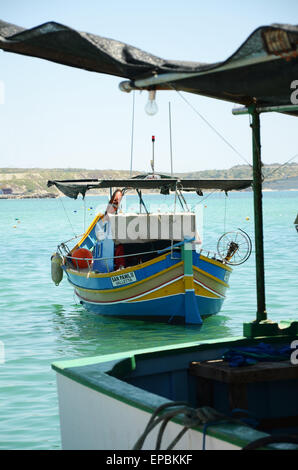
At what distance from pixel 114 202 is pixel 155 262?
2499 millimetres

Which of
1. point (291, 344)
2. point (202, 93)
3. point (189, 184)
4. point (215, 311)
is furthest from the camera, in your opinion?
point (215, 311)

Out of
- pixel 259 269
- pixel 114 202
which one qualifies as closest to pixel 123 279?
pixel 114 202

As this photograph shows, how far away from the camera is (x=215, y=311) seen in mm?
17906

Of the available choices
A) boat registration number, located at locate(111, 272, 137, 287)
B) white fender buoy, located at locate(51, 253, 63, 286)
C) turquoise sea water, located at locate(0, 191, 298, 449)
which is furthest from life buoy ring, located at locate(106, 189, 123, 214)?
white fender buoy, located at locate(51, 253, 63, 286)

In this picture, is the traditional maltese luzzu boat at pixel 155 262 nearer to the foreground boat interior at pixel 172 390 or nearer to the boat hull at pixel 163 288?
the boat hull at pixel 163 288

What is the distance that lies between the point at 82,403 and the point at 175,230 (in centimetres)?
1178

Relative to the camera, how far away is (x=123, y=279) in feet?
54.7

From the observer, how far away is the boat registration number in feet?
54.1

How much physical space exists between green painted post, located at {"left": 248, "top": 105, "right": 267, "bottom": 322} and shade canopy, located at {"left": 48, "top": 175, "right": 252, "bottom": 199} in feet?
29.7

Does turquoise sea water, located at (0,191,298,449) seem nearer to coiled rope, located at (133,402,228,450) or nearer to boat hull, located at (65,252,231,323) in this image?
boat hull, located at (65,252,231,323)

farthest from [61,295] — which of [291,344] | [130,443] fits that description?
[130,443]

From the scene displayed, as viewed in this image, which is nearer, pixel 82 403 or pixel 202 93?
pixel 82 403

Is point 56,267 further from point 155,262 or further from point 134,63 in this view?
point 134,63
